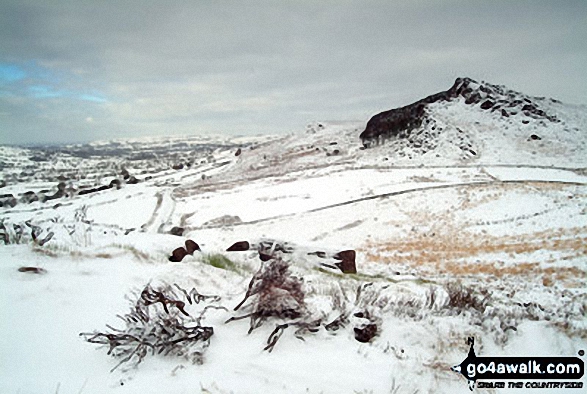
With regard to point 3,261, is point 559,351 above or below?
below

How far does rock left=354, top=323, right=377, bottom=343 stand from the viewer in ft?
10.8

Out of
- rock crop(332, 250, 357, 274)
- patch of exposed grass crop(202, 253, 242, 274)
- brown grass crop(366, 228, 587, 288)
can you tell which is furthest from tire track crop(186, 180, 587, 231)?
patch of exposed grass crop(202, 253, 242, 274)

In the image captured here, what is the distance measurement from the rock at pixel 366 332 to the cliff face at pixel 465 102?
4089 centimetres

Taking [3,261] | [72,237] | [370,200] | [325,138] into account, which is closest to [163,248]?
[72,237]

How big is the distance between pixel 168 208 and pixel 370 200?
1585 centimetres

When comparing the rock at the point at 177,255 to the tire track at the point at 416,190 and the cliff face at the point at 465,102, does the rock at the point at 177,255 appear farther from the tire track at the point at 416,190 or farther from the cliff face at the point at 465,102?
the cliff face at the point at 465,102

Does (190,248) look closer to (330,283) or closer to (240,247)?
(240,247)

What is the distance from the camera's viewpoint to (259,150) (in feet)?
192

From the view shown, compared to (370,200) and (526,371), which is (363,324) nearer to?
(526,371)

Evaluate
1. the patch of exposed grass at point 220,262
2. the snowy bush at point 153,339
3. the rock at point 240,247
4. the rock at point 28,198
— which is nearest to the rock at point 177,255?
the patch of exposed grass at point 220,262

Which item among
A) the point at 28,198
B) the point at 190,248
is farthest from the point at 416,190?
the point at 28,198

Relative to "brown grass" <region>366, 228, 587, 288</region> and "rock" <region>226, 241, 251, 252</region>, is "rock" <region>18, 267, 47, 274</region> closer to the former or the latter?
"rock" <region>226, 241, 251, 252</region>

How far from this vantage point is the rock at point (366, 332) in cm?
328

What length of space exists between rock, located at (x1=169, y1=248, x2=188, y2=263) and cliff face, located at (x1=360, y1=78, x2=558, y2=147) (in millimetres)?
39156
